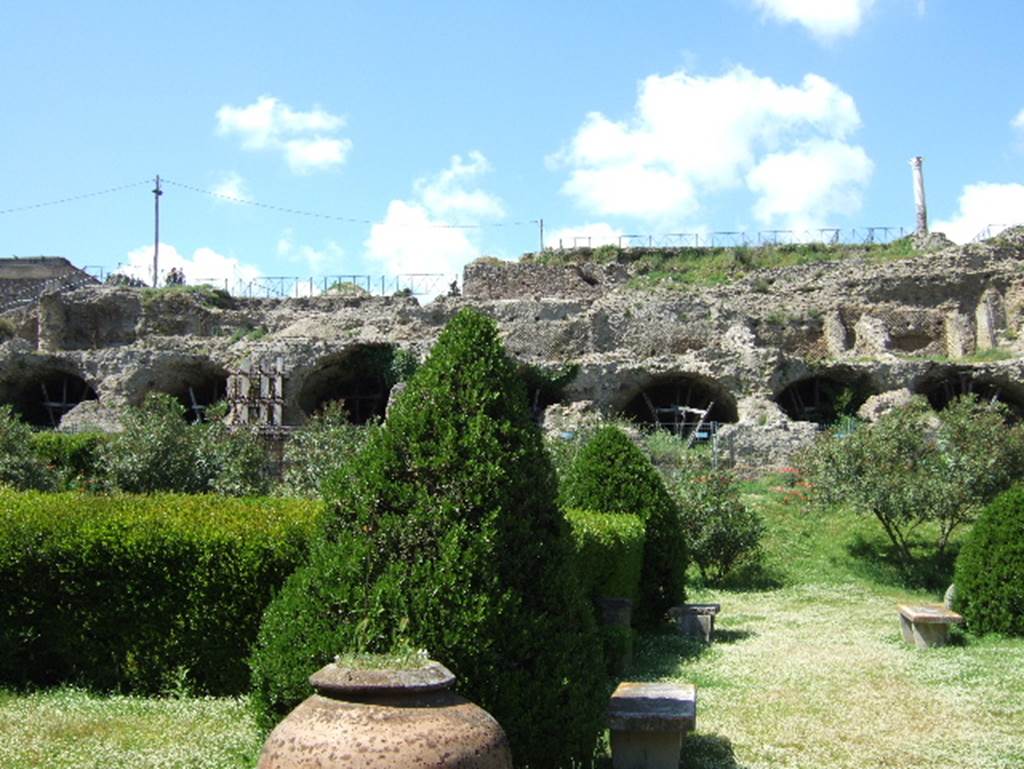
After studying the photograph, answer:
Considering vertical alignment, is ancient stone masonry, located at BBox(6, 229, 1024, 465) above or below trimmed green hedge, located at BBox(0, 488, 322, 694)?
above

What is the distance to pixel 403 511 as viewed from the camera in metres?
5.23

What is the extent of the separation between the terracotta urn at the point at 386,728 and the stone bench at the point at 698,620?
318 inches

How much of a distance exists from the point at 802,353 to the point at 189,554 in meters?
31.9

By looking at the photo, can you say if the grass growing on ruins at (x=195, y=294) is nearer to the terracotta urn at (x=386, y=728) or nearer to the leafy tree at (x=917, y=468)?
the leafy tree at (x=917, y=468)

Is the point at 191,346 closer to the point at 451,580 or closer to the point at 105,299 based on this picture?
the point at 105,299

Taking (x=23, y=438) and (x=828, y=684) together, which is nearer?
(x=828, y=684)

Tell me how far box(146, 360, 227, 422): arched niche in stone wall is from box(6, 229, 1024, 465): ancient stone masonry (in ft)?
0.24

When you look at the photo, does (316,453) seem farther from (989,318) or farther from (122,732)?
(989,318)

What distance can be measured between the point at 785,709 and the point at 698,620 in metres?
3.70

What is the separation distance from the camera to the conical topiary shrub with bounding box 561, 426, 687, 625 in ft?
41.9

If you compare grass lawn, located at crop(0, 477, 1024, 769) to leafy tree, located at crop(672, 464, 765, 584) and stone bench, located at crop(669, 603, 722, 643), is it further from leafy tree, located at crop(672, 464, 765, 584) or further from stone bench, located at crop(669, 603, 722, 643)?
leafy tree, located at crop(672, 464, 765, 584)

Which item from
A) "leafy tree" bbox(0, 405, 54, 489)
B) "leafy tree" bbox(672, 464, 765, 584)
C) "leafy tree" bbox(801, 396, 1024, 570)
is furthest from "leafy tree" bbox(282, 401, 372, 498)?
"leafy tree" bbox(801, 396, 1024, 570)

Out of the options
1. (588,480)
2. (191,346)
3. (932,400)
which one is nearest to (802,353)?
(932,400)

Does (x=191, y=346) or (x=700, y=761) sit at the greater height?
(x=191, y=346)
